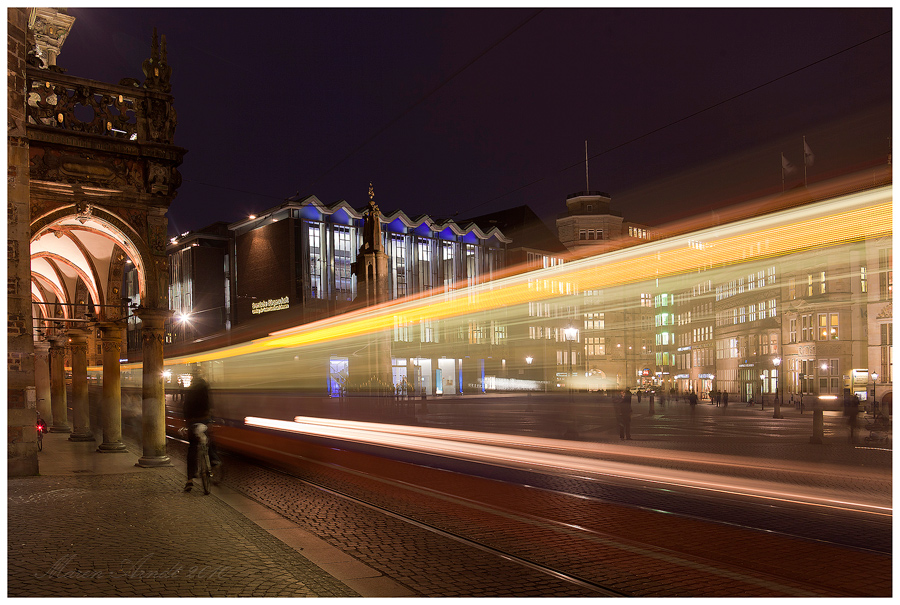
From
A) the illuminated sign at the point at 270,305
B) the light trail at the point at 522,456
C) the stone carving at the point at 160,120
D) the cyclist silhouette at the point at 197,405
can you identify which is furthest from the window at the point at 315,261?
the cyclist silhouette at the point at 197,405

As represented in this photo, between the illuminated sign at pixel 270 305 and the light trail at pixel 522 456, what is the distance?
41.3m

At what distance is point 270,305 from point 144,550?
2478 inches

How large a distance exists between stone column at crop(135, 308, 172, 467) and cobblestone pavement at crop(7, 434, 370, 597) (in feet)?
Result: 12.6

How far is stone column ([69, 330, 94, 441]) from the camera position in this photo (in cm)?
2081

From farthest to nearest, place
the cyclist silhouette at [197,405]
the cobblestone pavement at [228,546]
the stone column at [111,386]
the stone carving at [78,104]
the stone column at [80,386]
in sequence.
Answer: the stone column at [80,386] → the stone column at [111,386] → the stone carving at [78,104] → the cyclist silhouette at [197,405] → the cobblestone pavement at [228,546]

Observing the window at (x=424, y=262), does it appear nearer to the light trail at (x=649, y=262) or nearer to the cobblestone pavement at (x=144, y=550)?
the light trail at (x=649, y=262)

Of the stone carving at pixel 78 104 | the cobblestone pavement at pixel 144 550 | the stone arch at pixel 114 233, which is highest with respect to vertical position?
the stone carving at pixel 78 104

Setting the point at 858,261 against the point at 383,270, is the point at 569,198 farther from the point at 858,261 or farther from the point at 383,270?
the point at 858,261

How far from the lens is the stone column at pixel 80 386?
2081cm

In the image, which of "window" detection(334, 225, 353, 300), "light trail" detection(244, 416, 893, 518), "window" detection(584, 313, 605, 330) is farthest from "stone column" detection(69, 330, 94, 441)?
"window" detection(584, 313, 605, 330)

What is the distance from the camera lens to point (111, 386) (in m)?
18.6

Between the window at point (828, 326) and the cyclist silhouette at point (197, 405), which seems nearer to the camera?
the cyclist silhouette at point (197, 405)

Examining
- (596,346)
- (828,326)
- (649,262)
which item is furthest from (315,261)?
(649,262)

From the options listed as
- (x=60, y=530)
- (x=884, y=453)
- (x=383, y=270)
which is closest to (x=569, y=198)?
(x=383, y=270)
